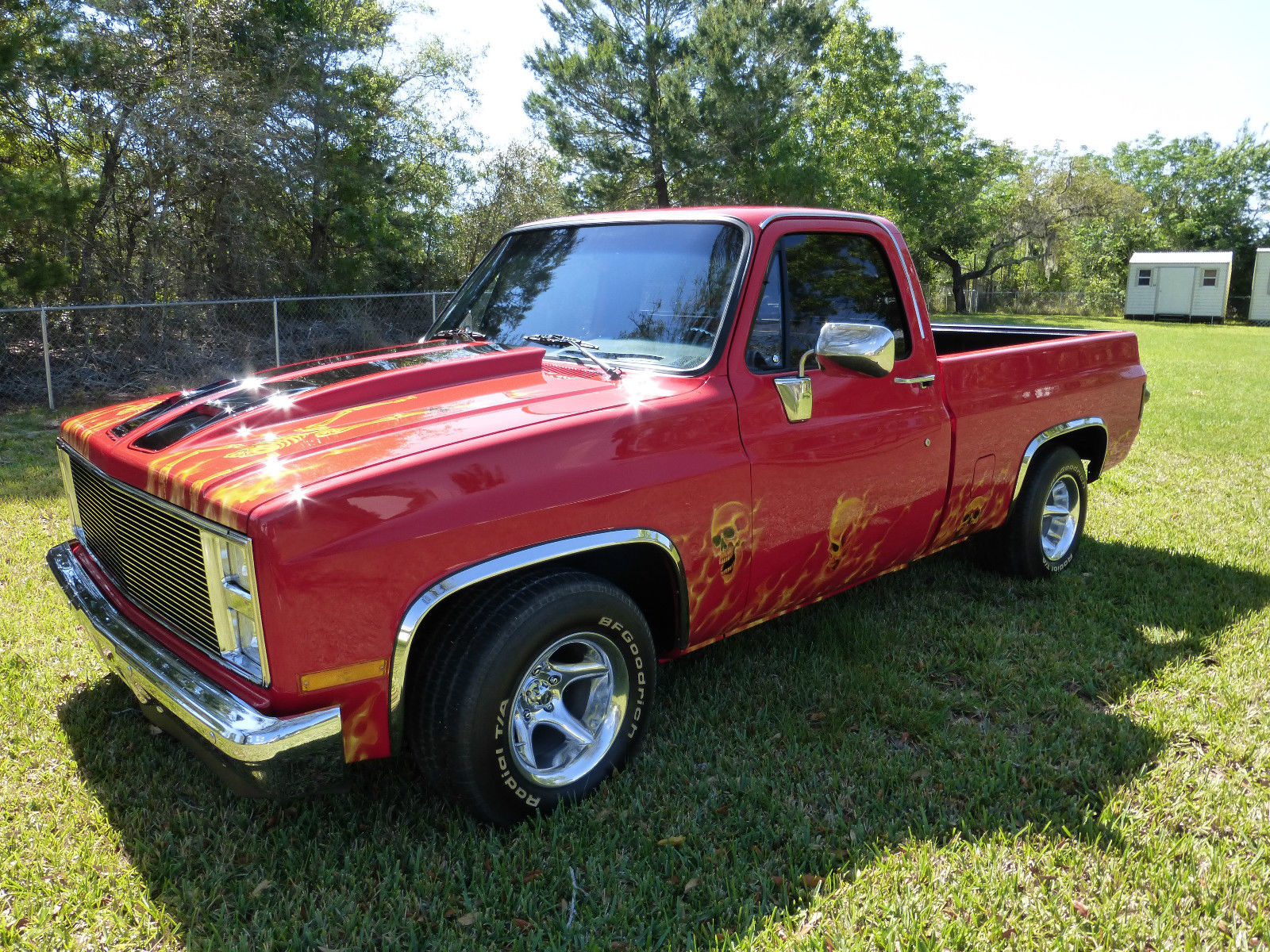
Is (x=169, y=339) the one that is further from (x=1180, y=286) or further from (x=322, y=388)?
(x=1180, y=286)

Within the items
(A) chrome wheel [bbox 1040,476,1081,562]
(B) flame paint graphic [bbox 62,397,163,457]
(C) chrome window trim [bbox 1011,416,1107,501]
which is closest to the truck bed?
(C) chrome window trim [bbox 1011,416,1107,501]

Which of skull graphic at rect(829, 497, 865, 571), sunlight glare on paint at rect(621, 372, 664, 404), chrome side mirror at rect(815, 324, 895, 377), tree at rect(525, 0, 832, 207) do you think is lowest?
skull graphic at rect(829, 497, 865, 571)

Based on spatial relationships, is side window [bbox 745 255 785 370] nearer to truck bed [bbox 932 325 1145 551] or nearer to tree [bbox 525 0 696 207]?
truck bed [bbox 932 325 1145 551]

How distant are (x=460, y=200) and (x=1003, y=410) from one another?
18.7m

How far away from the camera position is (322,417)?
2.91 meters

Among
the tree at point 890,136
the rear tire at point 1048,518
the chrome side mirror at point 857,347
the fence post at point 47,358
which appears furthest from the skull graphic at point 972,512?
the tree at point 890,136

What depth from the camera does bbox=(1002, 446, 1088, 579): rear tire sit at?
481cm

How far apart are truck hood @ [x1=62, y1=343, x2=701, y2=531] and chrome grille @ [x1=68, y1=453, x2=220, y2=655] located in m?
0.09

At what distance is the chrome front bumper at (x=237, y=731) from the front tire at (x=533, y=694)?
327mm

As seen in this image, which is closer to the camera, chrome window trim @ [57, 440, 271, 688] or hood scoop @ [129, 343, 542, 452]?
chrome window trim @ [57, 440, 271, 688]

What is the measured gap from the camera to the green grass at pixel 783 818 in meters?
2.52

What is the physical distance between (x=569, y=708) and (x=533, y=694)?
27cm

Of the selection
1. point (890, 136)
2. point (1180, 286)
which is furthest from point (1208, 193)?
point (890, 136)

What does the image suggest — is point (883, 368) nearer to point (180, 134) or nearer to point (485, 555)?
point (485, 555)
